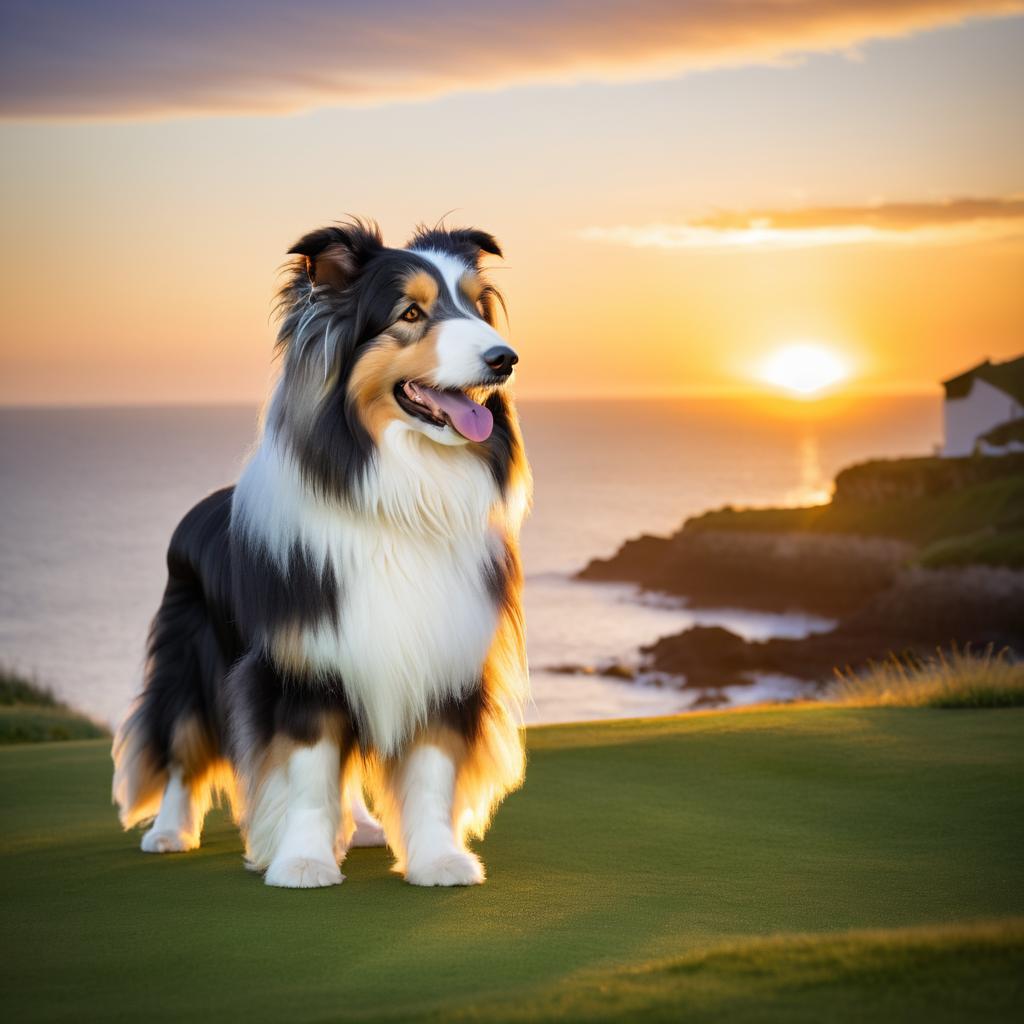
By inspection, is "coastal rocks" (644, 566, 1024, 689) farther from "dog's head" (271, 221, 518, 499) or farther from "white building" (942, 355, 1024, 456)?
"dog's head" (271, 221, 518, 499)

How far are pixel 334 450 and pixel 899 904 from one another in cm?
275

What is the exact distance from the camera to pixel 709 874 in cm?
551

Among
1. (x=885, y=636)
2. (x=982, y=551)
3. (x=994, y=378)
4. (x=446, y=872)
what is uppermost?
(x=994, y=378)

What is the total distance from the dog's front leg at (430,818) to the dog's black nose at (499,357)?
1.51 m

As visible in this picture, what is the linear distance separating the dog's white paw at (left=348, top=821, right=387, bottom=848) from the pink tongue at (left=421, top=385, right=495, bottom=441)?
233 centimetres

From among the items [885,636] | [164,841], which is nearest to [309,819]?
[164,841]

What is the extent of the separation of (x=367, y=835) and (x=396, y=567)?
186cm

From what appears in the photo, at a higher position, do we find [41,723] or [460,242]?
[460,242]

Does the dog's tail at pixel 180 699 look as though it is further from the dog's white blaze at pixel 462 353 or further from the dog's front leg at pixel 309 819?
the dog's white blaze at pixel 462 353

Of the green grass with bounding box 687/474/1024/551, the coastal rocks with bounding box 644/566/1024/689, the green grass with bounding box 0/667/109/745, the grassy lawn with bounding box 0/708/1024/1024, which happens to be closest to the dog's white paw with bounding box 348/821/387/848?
the grassy lawn with bounding box 0/708/1024/1024

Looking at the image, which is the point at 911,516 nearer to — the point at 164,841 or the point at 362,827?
the point at 362,827

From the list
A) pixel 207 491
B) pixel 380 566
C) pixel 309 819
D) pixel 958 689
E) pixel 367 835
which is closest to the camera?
pixel 380 566

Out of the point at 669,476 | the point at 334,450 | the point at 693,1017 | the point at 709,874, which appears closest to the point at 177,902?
the point at 334,450

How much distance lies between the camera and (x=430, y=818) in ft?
16.7
